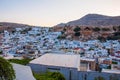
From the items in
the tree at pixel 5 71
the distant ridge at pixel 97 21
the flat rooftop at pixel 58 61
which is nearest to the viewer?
the tree at pixel 5 71

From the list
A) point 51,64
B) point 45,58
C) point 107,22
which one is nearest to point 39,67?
point 51,64

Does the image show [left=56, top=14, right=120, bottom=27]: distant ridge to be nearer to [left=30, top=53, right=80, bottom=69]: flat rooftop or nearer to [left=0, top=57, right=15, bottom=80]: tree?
[left=30, top=53, right=80, bottom=69]: flat rooftop

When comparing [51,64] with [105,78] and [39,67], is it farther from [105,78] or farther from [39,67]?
[105,78]

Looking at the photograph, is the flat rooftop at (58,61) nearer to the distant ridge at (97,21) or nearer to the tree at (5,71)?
the tree at (5,71)

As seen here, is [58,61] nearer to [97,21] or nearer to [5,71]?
[5,71]

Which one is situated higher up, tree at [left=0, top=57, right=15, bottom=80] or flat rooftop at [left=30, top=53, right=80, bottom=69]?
tree at [left=0, top=57, right=15, bottom=80]

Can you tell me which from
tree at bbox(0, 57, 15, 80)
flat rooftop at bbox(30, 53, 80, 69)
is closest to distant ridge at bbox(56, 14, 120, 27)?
Result: flat rooftop at bbox(30, 53, 80, 69)

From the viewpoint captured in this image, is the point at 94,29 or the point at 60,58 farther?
the point at 94,29

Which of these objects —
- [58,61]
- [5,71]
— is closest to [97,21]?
[58,61]

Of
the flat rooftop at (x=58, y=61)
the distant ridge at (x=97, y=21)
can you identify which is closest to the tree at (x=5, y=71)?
the flat rooftop at (x=58, y=61)

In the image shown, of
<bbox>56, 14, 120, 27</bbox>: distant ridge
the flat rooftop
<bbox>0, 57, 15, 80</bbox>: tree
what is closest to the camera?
<bbox>0, 57, 15, 80</bbox>: tree

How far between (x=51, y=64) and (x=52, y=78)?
350 cm

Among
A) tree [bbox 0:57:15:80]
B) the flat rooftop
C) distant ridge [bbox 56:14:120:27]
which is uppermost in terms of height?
distant ridge [bbox 56:14:120:27]

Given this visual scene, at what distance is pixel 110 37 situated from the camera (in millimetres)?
47062
